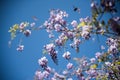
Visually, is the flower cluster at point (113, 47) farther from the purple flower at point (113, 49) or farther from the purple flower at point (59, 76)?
the purple flower at point (59, 76)

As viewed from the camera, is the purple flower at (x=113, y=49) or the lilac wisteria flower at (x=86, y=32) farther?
the purple flower at (x=113, y=49)

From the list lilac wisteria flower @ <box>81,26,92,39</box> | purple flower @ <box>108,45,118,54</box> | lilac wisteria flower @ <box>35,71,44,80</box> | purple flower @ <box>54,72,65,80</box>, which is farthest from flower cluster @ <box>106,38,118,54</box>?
lilac wisteria flower @ <box>35,71,44,80</box>

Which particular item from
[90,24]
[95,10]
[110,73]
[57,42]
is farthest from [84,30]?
[110,73]

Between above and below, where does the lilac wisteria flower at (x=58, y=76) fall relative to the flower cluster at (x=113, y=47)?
below

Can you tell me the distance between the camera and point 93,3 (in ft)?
10.6

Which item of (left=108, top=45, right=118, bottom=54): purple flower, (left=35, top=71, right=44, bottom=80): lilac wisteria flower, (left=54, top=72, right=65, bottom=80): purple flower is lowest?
(left=54, top=72, right=65, bottom=80): purple flower

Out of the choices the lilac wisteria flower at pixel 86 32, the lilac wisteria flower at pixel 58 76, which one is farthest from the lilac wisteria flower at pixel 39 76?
Result: the lilac wisteria flower at pixel 86 32

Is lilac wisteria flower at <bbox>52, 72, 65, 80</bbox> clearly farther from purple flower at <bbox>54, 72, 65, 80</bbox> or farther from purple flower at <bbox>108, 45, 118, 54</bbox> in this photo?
purple flower at <bbox>108, 45, 118, 54</bbox>

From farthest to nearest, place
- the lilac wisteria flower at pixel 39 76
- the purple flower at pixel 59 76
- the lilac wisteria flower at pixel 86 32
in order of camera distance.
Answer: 1. the lilac wisteria flower at pixel 39 76
2. the purple flower at pixel 59 76
3. the lilac wisteria flower at pixel 86 32

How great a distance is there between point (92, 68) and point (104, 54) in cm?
36

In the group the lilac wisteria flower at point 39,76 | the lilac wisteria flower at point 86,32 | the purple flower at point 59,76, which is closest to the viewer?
the lilac wisteria flower at point 86,32

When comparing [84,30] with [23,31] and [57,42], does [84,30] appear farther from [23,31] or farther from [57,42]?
[23,31]

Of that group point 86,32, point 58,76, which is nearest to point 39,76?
point 58,76

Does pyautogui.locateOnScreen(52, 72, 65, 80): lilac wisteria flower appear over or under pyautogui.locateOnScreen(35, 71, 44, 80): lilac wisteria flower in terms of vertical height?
under
